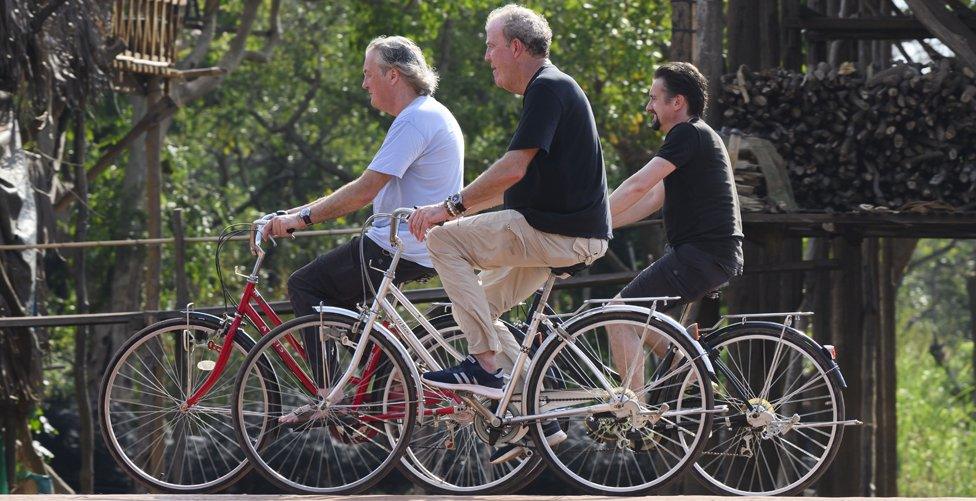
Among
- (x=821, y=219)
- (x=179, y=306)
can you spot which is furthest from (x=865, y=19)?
(x=179, y=306)

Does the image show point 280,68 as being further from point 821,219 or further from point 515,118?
point 821,219

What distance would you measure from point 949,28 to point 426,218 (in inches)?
201

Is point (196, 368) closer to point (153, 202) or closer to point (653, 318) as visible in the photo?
point (653, 318)

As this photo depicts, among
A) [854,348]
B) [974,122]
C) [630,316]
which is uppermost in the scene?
[974,122]

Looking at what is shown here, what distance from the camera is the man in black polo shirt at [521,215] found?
5934 mm

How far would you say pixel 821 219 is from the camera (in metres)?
9.67

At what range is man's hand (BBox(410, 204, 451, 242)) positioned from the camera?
5906mm

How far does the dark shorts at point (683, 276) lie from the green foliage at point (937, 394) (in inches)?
771

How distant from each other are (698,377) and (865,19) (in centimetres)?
594

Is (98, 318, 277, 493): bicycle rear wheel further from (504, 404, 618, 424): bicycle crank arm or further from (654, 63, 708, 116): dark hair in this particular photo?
(654, 63, 708, 116): dark hair

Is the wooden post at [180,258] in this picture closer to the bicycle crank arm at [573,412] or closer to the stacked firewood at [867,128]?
the stacked firewood at [867,128]

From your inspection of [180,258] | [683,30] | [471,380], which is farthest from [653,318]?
[683,30]

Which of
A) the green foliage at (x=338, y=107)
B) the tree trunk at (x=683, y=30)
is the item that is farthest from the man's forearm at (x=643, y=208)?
the green foliage at (x=338, y=107)

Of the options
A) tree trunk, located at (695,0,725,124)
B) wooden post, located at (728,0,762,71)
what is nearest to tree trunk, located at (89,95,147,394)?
wooden post, located at (728,0,762,71)
